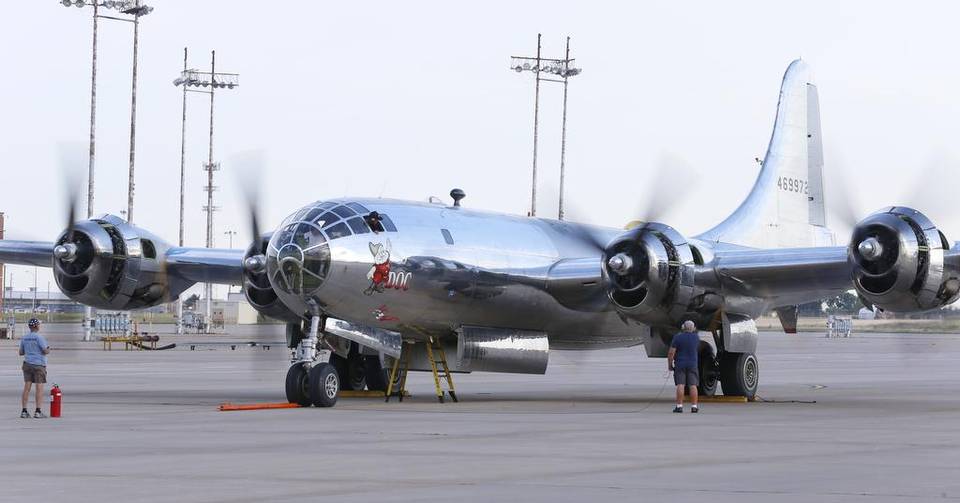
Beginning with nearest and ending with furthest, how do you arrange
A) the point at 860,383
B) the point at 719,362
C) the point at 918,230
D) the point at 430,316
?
the point at 918,230
the point at 430,316
the point at 719,362
the point at 860,383

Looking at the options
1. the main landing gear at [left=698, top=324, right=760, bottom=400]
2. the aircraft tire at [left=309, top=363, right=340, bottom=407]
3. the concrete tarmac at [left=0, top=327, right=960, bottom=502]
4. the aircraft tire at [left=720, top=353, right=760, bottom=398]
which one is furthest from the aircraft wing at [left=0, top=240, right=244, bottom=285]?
the aircraft tire at [left=720, top=353, right=760, bottom=398]

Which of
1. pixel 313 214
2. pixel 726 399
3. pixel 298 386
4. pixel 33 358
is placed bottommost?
pixel 726 399

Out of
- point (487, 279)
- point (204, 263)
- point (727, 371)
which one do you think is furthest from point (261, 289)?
point (727, 371)

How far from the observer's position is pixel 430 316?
24.8 meters

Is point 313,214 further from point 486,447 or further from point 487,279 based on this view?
point 486,447

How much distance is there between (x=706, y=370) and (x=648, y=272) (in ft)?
13.2

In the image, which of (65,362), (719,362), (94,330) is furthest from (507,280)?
(94,330)

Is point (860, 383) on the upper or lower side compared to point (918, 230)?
Answer: lower

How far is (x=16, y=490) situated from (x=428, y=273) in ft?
42.8

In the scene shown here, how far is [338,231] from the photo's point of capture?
23.4 m

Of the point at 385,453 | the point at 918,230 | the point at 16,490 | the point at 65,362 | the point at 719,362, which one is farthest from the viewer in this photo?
the point at 65,362

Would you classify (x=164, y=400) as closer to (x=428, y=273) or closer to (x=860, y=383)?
(x=428, y=273)

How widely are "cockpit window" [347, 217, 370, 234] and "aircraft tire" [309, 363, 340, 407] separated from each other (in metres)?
2.34

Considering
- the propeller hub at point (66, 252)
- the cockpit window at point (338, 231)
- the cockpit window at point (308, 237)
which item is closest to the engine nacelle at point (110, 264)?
the propeller hub at point (66, 252)
